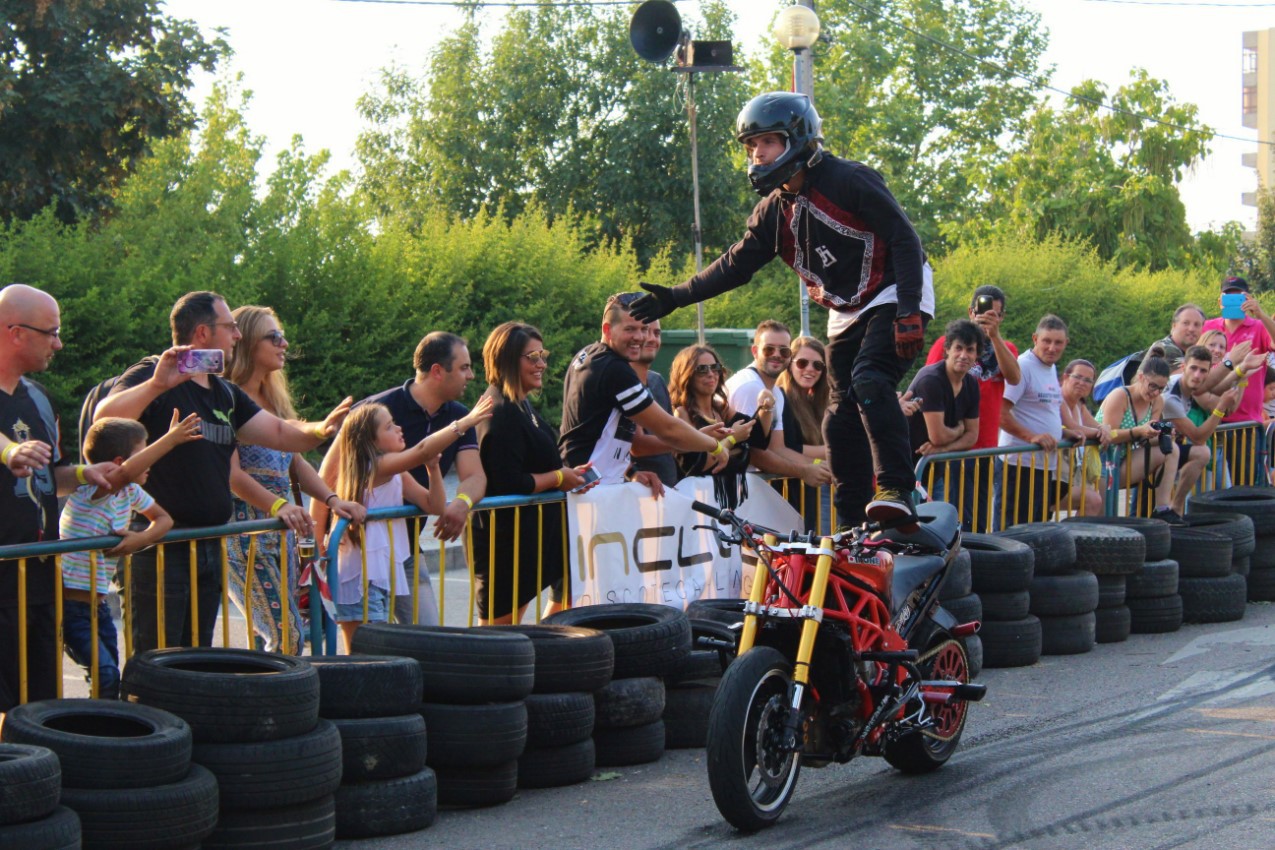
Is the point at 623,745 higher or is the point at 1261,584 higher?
the point at 1261,584

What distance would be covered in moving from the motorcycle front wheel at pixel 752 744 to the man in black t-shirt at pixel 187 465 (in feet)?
7.18

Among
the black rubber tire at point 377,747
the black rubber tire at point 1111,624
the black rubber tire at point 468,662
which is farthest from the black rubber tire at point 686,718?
the black rubber tire at point 1111,624

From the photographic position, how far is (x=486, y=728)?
6078 mm

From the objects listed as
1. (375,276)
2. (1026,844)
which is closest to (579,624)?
(1026,844)

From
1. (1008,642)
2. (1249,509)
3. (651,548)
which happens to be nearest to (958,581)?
(1008,642)

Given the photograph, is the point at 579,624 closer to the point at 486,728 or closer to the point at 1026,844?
the point at 486,728

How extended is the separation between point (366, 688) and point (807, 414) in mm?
4474

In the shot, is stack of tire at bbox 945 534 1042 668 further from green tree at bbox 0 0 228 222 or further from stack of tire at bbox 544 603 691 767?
green tree at bbox 0 0 228 222

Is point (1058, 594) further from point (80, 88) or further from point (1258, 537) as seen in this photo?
point (80, 88)

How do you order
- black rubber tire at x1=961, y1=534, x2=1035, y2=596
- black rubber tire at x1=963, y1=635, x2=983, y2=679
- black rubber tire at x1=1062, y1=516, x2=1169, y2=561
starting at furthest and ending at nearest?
black rubber tire at x1=1062, y1=516, x2=1169, y2=561 < black rubber tire at x1=961, y1=534, x2=1035, y2=596 < black rubber tire at x1=963, y1=635, x2=983, y2=679

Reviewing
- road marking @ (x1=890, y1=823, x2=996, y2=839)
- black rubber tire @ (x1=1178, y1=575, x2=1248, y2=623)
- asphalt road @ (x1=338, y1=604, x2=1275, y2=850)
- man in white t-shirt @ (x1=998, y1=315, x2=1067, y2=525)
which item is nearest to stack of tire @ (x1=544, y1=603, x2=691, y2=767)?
asphalt road @ (x1=338, y1=604, x2=1275, y2=850)

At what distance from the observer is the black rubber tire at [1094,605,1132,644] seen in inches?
397

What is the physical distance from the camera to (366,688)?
19.2 feet

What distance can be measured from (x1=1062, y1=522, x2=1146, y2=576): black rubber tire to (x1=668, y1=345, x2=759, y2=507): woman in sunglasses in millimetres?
2351
